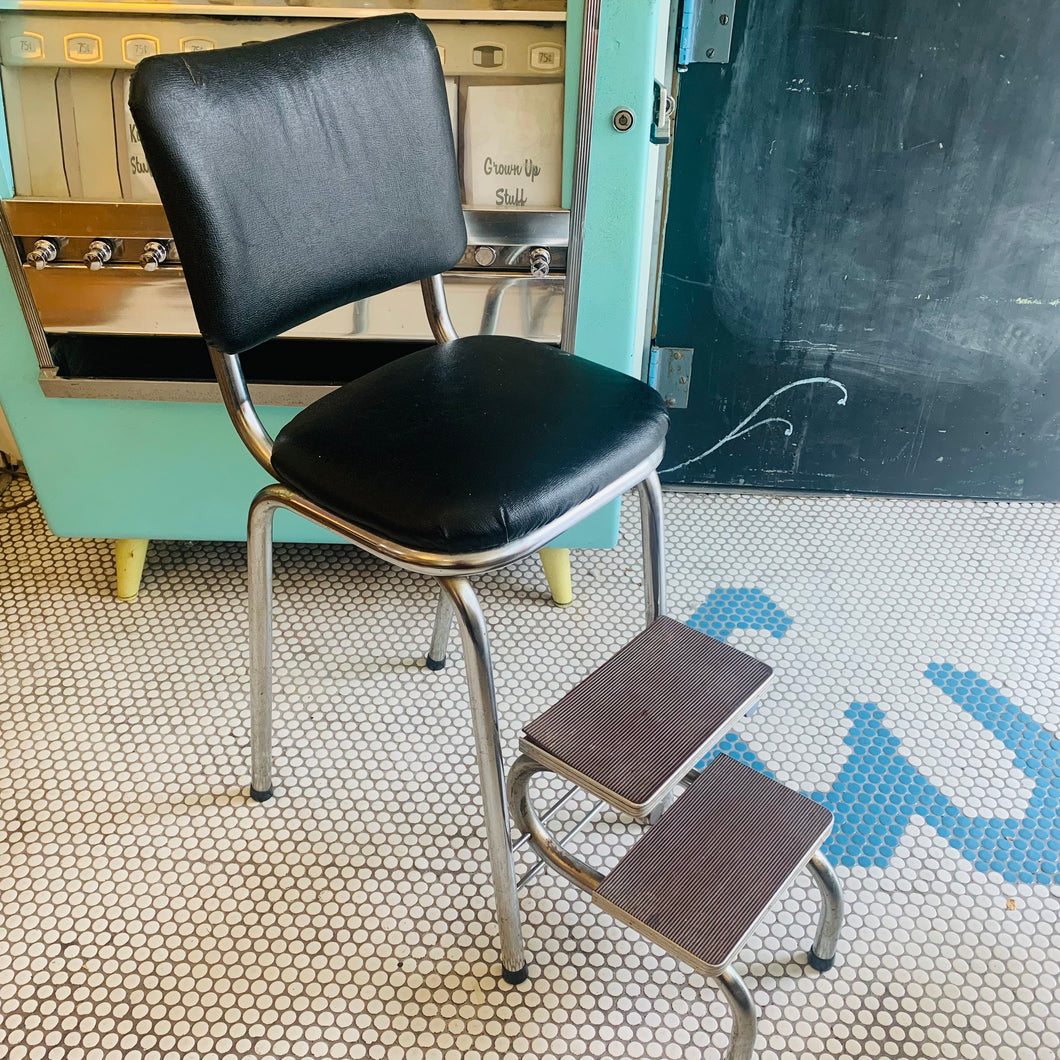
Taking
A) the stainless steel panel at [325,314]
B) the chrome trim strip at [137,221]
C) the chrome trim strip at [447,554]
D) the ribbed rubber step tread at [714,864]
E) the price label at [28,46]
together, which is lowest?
the ribbed rubber step tread at [714,864]

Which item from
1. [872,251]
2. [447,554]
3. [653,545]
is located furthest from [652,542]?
[872,251]

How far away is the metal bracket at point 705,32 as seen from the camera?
147cm

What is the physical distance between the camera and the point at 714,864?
3.24 feet

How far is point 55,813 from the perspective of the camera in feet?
4.26

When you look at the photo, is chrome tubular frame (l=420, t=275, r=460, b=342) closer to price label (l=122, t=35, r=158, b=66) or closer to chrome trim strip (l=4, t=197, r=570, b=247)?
chrome trim strip (l=4, t=197, r=570, b=247)

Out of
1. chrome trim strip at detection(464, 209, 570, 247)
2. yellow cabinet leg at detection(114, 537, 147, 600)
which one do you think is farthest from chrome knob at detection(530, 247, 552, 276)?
yellow cabinet leg at detection(114, 537, 147, 600)

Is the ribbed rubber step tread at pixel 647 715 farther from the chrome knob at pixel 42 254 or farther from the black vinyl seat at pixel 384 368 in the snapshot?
the chrome knob at pixel 42 254

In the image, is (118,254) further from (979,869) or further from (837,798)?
(979,869)

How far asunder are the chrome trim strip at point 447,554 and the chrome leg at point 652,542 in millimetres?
68

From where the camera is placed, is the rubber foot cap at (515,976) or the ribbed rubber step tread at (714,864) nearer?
the ribbed rubber step tread at (714,864)

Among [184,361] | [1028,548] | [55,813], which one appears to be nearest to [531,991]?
[55,813]

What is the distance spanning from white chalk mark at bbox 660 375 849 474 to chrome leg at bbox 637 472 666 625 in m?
0.76

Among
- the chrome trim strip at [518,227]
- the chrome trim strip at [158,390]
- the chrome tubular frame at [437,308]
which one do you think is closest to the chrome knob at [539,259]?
the chrome trim strip at [518,227]

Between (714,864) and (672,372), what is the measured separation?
1030mm
